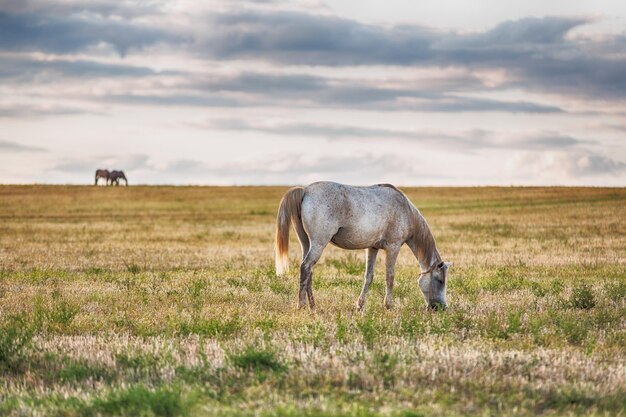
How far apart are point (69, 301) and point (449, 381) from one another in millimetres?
8623

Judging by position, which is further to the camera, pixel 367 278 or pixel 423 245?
pixel 423 245

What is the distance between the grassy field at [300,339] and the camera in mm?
7164

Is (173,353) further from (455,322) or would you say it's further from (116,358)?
(455,322)

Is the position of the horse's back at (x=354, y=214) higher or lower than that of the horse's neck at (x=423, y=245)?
higher

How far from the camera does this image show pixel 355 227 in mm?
13133

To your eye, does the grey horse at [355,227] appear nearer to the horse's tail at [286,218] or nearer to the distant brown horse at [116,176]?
the horse's tail at [286,218]

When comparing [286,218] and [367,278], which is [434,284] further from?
[286,218]

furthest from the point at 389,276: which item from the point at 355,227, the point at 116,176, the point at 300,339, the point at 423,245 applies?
the point at 116,176

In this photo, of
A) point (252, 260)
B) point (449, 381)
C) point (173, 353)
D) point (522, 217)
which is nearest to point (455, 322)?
point (449, 381)

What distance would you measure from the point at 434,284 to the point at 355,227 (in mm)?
1716

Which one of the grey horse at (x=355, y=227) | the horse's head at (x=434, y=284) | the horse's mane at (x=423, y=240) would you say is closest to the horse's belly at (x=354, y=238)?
the grey horse at (x=355, y=227)

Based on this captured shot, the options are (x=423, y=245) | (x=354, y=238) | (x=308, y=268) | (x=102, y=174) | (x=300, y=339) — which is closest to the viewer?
(x=300, y=339)

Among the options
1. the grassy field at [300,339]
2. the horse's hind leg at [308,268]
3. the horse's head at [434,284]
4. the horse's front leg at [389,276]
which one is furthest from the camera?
the horse's front leg at [389,276]

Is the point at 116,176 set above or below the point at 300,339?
above
